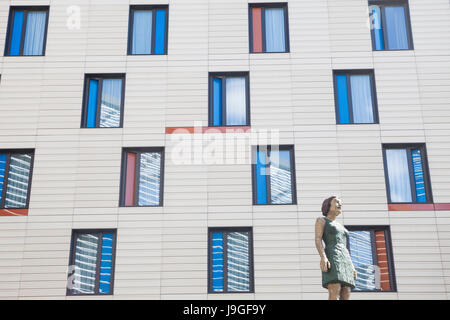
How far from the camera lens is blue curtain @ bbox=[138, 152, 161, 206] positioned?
16125 mm

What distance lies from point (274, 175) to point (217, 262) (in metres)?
3.14

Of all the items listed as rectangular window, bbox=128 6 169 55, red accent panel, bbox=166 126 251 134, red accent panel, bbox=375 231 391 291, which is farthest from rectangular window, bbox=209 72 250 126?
red accent panel, bbox=375 231 391 291

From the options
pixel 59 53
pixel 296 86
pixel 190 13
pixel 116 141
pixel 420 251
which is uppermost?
pixel 190 13

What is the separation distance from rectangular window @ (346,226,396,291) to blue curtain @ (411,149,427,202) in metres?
1.52

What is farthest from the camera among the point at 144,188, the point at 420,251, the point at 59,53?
the point at 59,53

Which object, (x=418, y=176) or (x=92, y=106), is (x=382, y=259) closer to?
(x=418, y=176)

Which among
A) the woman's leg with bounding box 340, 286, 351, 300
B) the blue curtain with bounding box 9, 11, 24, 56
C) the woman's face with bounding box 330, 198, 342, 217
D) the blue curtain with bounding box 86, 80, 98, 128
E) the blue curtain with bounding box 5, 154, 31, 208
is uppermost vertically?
the blue curtain with bounding box 9, 11, 24, 56

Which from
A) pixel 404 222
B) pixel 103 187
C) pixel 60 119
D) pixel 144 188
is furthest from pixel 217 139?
pixel 404 222

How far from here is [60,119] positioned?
16.6 metres

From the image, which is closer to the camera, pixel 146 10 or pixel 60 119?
pixel 60 119

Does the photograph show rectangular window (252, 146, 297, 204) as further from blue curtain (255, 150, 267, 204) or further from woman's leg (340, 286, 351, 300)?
woman's leg (340, 286, 351, 300)

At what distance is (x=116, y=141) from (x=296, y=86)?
231 inches

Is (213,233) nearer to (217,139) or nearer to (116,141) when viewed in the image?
(217,139)

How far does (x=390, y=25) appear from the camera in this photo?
17828 millimetres
